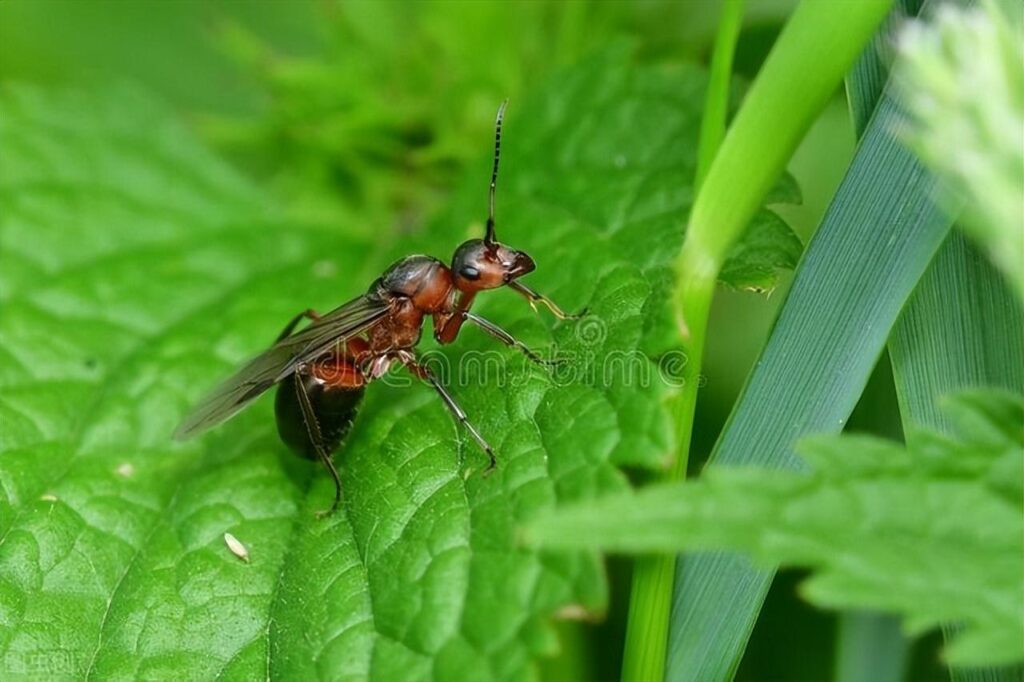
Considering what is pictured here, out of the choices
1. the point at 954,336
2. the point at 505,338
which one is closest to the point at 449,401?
the point at 505,338

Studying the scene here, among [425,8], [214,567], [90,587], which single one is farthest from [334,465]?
[425,8]

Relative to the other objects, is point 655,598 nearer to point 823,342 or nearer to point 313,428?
point 823,342

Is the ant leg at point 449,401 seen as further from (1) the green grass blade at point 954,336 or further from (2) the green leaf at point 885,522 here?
(1) the green grass blade at point 954,336

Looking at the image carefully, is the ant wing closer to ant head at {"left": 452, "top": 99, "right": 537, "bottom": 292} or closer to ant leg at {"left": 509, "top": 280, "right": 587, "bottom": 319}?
ant head at {"left": 452, "top": 99, "right": 537, "bottom": 292}

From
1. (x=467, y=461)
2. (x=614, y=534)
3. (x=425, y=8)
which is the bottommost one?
(x=614, y=534)

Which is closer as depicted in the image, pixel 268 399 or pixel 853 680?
pixel 853 680

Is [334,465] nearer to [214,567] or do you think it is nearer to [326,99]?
[214,567]

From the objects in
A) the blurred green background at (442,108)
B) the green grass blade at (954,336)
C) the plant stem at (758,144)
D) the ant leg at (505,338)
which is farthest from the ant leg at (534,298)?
the green grass blade at (954,336)
